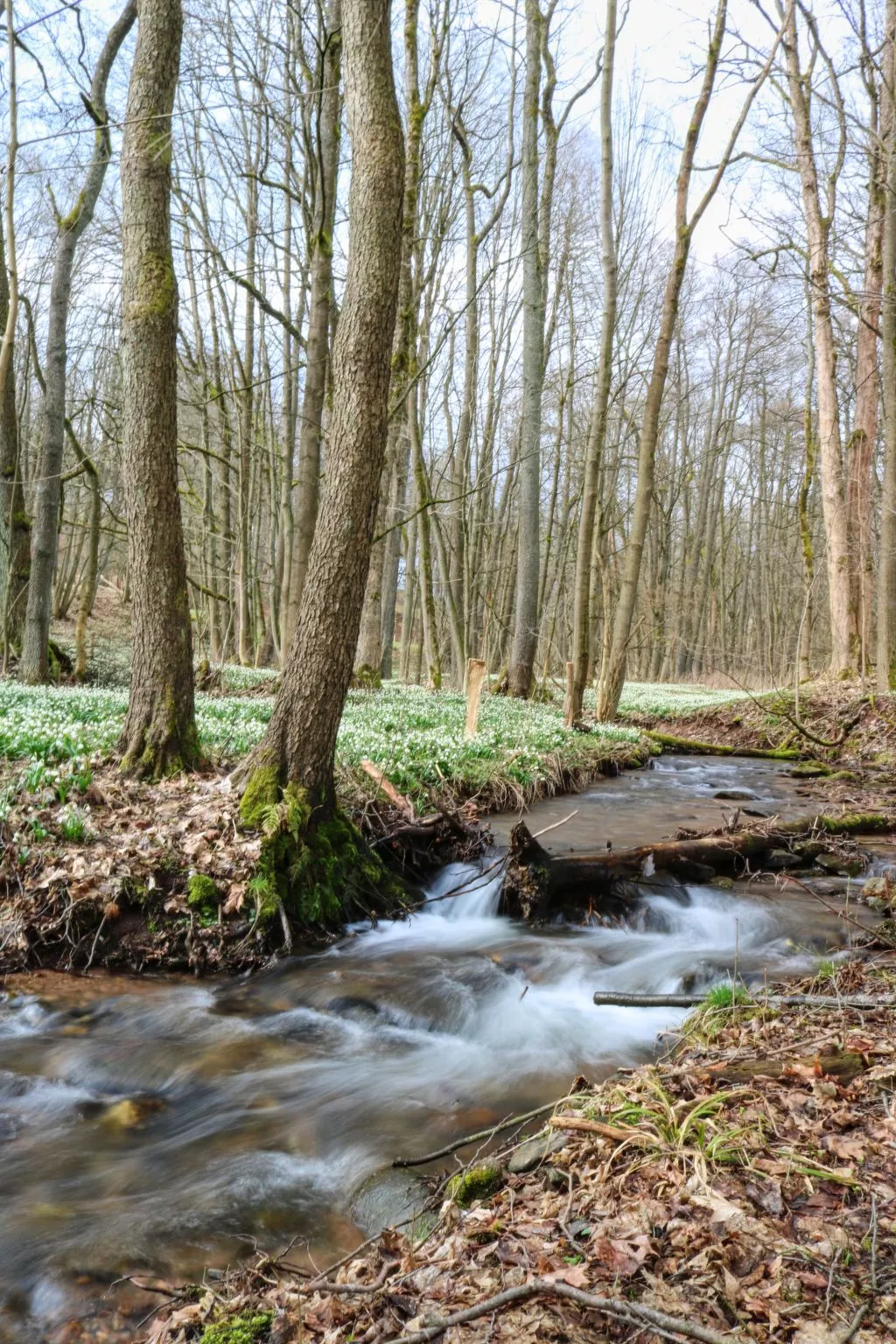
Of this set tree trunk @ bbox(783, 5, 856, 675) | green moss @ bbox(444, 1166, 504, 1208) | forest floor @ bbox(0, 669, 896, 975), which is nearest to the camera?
green moss @ bbox(444, 1166, 504, 1208)

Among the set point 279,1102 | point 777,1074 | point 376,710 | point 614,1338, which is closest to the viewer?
point 614,1338

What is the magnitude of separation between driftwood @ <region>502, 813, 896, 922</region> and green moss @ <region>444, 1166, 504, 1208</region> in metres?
3.49

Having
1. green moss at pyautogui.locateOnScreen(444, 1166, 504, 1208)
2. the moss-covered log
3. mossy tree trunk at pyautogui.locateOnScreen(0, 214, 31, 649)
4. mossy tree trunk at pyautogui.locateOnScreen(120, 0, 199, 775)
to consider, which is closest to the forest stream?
the moss-covered log

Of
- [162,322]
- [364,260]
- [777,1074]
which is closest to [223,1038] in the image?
[777,1074]

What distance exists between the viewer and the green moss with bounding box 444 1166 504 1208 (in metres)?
2.77

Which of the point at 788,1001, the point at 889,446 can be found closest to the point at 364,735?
the point at 788,1001

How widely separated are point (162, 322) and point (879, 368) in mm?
15644

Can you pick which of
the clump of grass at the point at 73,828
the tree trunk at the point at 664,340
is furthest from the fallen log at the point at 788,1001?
the tree trunk at the point at 664,340

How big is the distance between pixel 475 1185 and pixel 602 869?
13.7 ft

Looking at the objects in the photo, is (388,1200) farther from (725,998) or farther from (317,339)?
(317,339)

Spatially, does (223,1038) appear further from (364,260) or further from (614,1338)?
(364,260)

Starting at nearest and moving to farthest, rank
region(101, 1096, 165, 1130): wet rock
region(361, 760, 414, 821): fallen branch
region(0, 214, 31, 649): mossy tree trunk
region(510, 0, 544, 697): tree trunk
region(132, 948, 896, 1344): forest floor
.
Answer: region(132, 948, 896, 1344): forest floor, region(101, 1096, 165, 1130): wet rock, region(361, 760, 414, 821): fallen branch, region(0, 214, 31, 649): mossy tree trunk, region(510, 0, 544, 697): tree trunk

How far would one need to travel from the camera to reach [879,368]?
1727 centimetres

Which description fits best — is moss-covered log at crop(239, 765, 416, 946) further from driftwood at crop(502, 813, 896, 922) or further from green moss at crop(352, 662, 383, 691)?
green moss at crop(352, 662, 383, 691)
